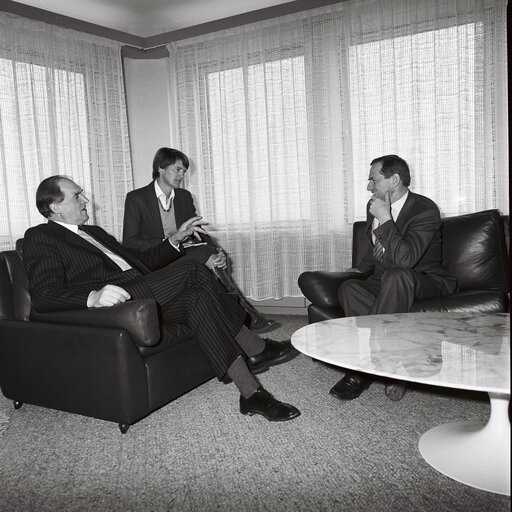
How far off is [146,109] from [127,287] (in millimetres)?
2965

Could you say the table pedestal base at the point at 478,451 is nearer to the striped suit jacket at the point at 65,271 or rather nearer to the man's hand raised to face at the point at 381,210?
the man's hand raised to face at the point at 381,210

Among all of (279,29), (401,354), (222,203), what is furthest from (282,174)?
(401,354)

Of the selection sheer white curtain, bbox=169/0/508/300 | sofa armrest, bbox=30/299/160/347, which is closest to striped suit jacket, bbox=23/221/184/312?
sofa armrest, bbox=30/299/160/347

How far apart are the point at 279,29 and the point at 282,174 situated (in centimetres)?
115

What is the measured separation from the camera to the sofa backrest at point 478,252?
2.85 m

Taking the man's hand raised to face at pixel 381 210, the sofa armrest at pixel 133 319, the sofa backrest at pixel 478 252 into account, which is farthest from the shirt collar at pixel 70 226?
the sofa backrest at pixel 478 252

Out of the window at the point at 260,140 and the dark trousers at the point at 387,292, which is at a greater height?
the window at the point at 260,140

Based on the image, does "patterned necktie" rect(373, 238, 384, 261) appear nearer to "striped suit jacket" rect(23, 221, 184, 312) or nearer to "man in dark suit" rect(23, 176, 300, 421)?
"man in dark suit" rect(23, 176, 300, 421)

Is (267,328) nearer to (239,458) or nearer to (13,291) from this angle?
(13,291)

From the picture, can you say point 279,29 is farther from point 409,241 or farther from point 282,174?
point 409,241

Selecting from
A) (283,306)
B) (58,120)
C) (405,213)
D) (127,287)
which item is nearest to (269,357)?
(127,287)

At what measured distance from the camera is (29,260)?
2354mm

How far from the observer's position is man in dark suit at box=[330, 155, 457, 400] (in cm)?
251

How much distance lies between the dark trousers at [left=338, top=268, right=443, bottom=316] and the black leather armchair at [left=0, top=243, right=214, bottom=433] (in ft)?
2.65
